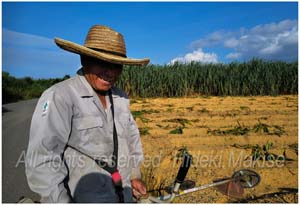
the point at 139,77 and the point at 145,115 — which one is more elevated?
the point at 139,77

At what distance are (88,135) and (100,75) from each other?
331 mm

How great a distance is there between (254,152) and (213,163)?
64 centimetres

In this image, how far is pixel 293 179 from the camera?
12.0ft

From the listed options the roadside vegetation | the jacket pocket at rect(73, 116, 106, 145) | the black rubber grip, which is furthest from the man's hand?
the roadside vegetation

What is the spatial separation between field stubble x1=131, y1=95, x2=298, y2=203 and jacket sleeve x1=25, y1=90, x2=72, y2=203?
6.01 feet

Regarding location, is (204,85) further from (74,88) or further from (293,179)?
(74,88)

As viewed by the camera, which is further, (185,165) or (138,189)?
(138,189)

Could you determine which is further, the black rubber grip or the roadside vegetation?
the roadside vegetation

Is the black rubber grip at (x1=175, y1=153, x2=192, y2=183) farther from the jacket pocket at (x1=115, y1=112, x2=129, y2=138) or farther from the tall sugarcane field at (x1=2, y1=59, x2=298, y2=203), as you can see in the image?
the tall sugarcane field at (x1=2, y1=59, x2=298, y2=203)

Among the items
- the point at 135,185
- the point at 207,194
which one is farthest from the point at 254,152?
the point at 135,185

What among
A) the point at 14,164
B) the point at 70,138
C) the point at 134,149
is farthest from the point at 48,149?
the point at 14,164

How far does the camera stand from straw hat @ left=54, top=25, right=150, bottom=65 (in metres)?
1.74

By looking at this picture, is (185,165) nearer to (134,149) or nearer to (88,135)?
(134,149)

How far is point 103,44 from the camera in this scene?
178 cm
